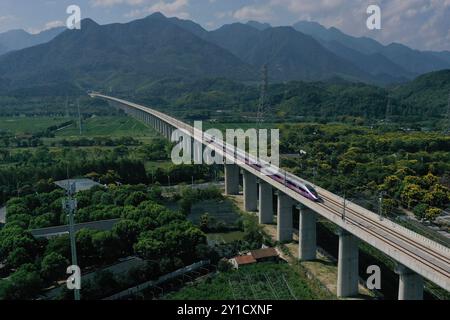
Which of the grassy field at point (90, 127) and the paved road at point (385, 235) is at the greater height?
the grassy field at point (90, 127)

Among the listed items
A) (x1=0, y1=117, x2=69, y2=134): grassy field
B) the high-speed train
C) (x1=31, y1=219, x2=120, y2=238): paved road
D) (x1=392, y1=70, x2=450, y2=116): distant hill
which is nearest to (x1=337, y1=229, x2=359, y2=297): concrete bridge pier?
the high-speed train

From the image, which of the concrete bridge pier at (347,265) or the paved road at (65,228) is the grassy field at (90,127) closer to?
the paved road at (65,228)

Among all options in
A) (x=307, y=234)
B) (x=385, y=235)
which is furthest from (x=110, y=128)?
(x=385, y=235)

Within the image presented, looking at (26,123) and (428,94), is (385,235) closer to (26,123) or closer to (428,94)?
(26,123)

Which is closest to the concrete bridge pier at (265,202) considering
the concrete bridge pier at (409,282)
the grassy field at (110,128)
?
the concrete bridge pier at (409,282)

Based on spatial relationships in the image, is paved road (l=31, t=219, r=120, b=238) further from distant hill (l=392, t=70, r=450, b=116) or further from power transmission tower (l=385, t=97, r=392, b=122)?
distant hill (l=392, t=70, r=450, b=116)
